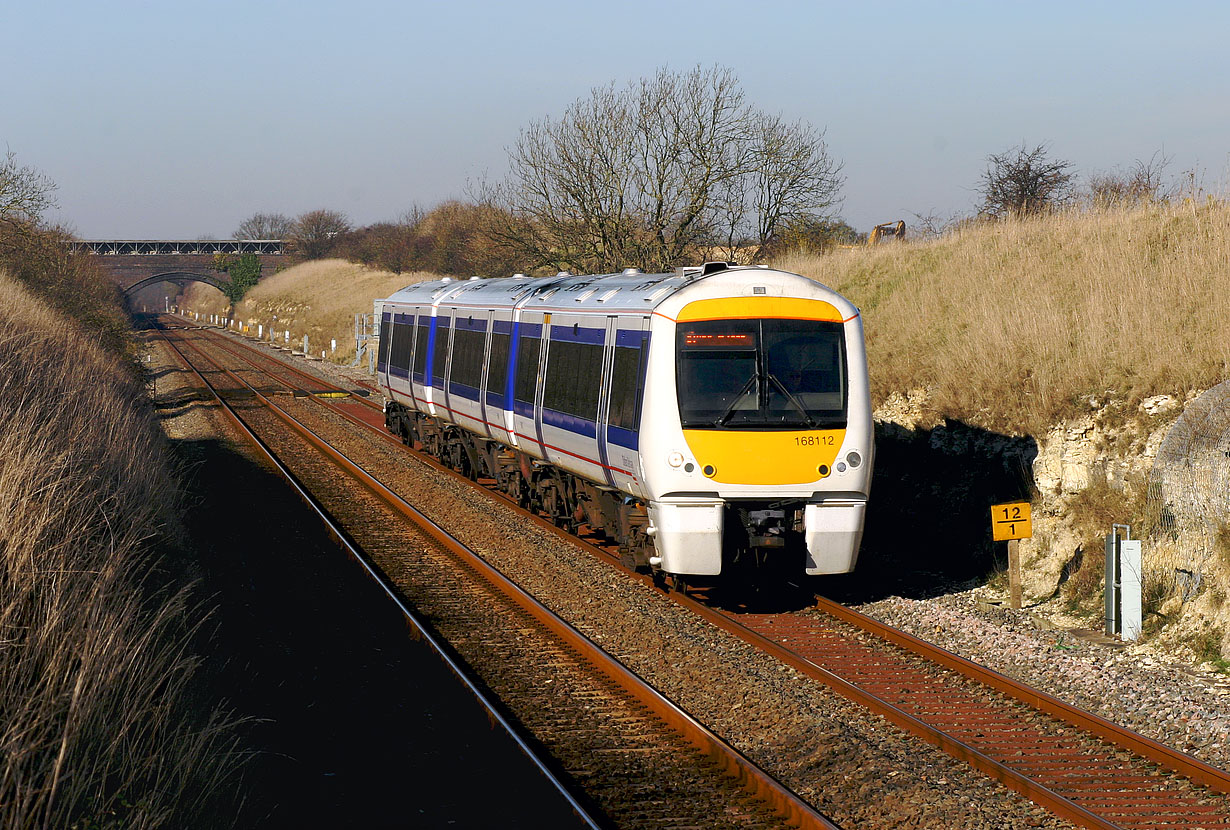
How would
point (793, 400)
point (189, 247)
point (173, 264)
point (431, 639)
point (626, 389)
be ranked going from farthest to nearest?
point (189, 247), point (173, 264), point (626, 389), point (793, 400), point (431, 639)

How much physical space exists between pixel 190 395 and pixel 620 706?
30613mm

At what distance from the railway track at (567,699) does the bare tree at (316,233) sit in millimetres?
103196

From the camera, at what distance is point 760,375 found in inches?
447

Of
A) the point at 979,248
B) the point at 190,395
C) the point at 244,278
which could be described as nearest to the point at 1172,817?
the point at 979,248

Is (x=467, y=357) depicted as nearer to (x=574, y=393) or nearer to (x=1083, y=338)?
(x=574, y=393)

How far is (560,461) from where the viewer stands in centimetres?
1460

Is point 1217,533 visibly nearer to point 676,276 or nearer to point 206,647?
point 676,276

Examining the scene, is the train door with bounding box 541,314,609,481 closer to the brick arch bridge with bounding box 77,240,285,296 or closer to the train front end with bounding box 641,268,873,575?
the train front end with bounding box 641,268,873,575

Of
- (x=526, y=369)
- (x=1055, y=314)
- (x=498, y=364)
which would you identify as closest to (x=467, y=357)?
(x=498, y=364)

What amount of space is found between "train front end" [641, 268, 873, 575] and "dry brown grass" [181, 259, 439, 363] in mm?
45548

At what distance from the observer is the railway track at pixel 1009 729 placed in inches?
273

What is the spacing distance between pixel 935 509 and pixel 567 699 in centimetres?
803

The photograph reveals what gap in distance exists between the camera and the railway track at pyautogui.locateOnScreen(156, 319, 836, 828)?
22.9 feet

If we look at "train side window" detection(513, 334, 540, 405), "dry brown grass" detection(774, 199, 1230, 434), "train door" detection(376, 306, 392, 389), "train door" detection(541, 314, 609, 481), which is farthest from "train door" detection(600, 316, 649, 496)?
"train door" detection(376, 306, 392, 389)
